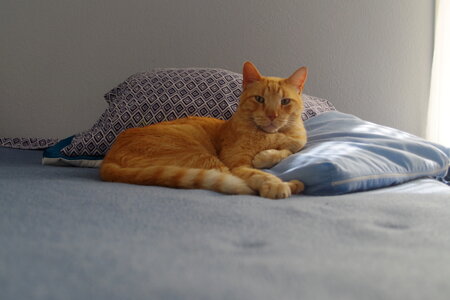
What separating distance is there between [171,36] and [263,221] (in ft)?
6.59

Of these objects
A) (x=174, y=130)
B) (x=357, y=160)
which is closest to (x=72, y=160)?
(x=174, y=130)

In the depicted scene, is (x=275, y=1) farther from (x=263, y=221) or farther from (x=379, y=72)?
(x=263, y=221)

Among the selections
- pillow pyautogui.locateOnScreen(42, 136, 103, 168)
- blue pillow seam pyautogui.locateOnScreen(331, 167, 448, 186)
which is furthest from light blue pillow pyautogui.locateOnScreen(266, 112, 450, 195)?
pillow pyautogui.locateOnScreen(42, 136, 103, 168)

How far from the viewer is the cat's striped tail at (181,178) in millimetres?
1163

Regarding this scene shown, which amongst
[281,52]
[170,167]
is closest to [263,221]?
[170,167]

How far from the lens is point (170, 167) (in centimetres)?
127

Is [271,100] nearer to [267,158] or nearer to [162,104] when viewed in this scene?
[267,158]

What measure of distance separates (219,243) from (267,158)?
76 centimetres

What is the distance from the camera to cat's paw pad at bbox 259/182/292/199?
112 cm

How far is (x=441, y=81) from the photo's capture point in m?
2.26

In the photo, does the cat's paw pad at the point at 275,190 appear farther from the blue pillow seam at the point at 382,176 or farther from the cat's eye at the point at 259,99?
the cat's eye at the point at 259,99

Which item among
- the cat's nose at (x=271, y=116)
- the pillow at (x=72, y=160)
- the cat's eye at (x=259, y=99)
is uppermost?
the cat's eye at (x=259, y=99)

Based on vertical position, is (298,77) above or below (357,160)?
above

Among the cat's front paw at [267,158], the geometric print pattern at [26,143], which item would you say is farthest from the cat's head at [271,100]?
the geometric print pattern at [26,143]
